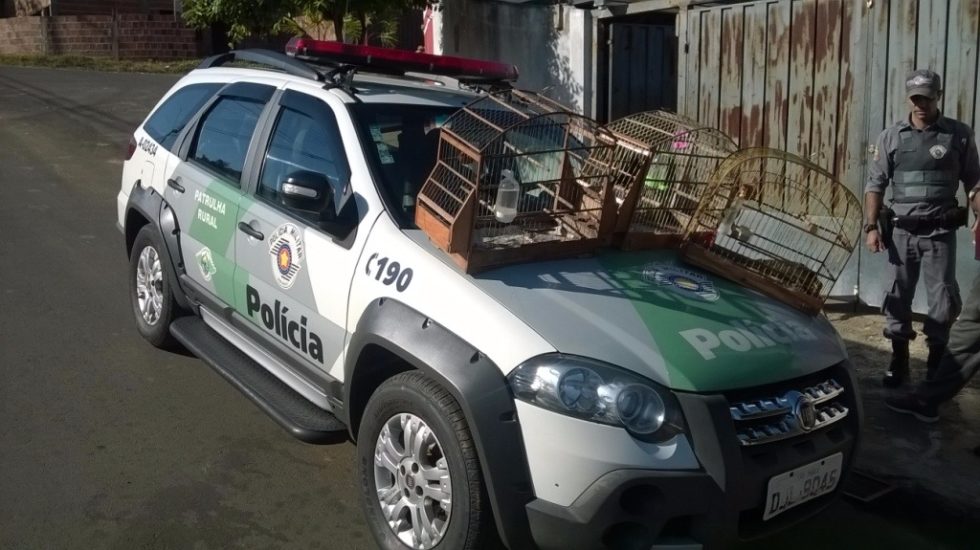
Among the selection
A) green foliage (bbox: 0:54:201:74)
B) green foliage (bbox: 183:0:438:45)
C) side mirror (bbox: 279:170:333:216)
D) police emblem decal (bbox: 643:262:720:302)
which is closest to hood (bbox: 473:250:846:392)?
police emblem decal (bbox: 643:262:720:302)

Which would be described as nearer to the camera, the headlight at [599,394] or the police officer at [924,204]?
the headlight at [599,394]

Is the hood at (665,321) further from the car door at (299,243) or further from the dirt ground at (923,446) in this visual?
the dirt ground at (923,446)

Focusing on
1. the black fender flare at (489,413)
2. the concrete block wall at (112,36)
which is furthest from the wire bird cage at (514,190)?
the concrete block wall at (112,36)

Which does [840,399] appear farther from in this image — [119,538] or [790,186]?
[119,538]

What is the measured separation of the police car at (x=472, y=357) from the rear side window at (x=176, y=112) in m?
0.75

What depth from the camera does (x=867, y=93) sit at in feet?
22.4

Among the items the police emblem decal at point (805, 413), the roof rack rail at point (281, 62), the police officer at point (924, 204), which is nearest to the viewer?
the police emblem decal at point (805, 413)

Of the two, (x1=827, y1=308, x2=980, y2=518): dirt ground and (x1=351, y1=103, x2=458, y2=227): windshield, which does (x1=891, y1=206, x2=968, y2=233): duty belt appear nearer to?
(x1=827, y1=308, x2=980, y2=518): dirt ground

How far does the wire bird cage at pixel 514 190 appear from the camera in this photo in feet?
11.8

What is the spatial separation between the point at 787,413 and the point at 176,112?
13.7ft

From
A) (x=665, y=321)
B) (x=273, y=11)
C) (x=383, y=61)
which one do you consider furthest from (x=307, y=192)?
(x=273, y=11)

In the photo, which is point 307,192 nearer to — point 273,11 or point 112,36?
point 273,11

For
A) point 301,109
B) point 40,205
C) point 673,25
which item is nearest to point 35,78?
point 40,205

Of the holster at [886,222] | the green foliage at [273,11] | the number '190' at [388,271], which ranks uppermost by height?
the green foliage at [273,11]
